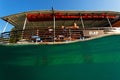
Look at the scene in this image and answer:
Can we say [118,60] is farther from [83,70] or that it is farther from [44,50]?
[44,50]

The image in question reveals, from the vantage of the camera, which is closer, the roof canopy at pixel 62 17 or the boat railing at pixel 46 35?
the boat railing at pixel 46 35

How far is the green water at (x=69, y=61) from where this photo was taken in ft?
36.8

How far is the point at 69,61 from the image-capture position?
11.3 metres

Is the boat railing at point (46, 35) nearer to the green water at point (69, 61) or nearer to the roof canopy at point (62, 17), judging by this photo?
the green water at point (69, 61)

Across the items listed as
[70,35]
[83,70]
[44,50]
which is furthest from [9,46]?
[83,70]

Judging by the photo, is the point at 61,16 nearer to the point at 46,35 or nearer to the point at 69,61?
the point at 46,35

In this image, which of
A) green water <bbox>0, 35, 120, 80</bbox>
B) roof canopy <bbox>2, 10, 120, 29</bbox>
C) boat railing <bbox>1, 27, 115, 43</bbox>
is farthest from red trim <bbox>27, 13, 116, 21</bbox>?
green water <bbox>0, 35, 120, 80</bbox>

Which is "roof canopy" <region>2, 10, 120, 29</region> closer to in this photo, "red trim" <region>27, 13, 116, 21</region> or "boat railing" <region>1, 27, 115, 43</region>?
"red trim" <region>27, 13, 116, 21</region>

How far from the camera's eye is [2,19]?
14242 mm

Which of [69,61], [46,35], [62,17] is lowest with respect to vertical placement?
[69,61]

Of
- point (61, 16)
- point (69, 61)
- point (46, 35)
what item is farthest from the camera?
point (61, 16)

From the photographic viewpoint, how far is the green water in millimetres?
11203

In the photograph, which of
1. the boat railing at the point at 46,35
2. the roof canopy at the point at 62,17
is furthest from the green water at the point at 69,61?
the roof canopy at the point at 62,17

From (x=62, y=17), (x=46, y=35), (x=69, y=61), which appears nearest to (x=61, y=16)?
(x=62, y=17)
